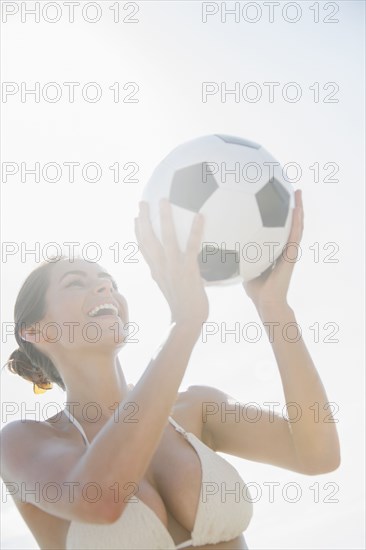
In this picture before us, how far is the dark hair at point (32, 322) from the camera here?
4.82 metres

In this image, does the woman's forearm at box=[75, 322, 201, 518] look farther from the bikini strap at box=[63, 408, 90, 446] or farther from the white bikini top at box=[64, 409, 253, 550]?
the bikini strap at box=[63, 408, 90, 446]

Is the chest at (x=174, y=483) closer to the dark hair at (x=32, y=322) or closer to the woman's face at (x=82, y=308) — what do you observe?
the woman's face at (x=82, y=308)

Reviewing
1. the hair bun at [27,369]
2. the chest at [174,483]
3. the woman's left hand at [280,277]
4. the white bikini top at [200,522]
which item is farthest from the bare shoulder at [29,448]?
the woman's left hand at [280,277]

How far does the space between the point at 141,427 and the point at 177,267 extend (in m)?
0.95

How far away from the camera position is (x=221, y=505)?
4121 millimetres

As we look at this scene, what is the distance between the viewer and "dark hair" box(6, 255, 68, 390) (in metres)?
4.82

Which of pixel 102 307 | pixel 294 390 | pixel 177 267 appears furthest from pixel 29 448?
pixel 294 390

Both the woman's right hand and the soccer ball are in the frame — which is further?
the soccer ball

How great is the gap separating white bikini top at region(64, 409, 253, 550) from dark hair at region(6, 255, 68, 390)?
32.0 inches

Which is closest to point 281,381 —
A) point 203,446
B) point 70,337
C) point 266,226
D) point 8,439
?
point 203,446

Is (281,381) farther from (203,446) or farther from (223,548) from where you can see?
(223,548)

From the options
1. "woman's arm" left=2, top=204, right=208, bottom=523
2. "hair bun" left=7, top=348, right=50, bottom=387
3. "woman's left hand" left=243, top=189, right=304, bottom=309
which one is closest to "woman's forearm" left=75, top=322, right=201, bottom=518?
"woman's arm" left=2, top=204, right=208, bottom=523

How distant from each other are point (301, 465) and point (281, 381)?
57 cm

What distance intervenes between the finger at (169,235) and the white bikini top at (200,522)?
136cm
